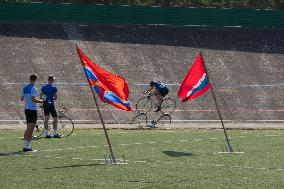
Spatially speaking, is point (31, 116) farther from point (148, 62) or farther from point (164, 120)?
point (148, 62)

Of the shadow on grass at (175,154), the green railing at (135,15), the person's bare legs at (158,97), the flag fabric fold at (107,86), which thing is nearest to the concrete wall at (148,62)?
the green railing at (135,15)

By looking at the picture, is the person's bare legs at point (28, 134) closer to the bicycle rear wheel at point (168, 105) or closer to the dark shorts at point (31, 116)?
the dark shorts at point (31, 116)

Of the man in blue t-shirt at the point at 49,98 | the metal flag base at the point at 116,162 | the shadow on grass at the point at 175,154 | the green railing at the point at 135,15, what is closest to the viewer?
the metal flag base at the point at 116,162

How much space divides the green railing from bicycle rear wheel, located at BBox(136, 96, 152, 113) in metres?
12.1

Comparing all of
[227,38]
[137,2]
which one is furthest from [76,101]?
[137,2]

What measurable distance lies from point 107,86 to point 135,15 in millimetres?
29368

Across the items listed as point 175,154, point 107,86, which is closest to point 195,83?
point 175,154

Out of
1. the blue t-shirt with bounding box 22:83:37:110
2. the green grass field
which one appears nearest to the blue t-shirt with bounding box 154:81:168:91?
the green grass field

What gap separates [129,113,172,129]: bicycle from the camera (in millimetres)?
32062

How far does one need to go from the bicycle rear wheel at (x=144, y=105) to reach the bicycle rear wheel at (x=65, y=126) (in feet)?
23.1

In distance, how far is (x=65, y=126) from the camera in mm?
27016

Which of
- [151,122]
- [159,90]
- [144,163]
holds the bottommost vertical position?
[144,163]

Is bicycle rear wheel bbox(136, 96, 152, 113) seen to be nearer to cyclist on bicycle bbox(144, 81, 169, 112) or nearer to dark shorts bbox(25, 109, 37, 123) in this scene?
cyclist on bicycle bbox(144, 81, 169, 112)

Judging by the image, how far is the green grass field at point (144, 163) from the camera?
14.6 metres
